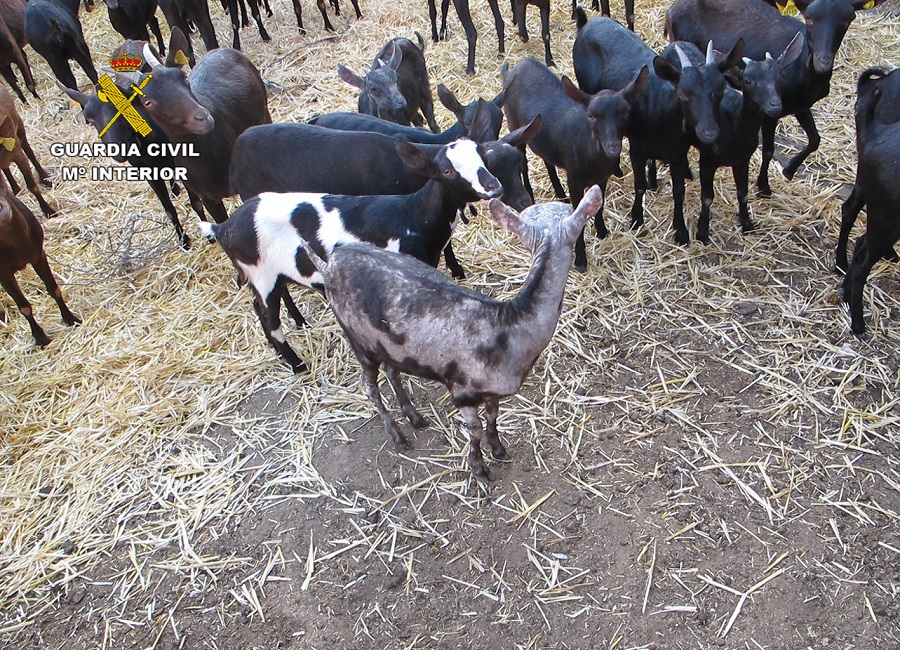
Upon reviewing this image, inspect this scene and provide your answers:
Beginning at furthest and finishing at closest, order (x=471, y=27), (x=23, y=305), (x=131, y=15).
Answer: (x=131, y=15) → (x=471, y=27) → (x=23, y=305)

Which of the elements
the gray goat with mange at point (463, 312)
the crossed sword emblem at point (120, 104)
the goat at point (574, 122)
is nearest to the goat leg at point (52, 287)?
the crossed sword emblem at point (120, 104)

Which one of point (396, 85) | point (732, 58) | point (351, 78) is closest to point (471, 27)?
point (396, 85)

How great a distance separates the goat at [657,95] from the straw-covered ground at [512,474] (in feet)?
1.82

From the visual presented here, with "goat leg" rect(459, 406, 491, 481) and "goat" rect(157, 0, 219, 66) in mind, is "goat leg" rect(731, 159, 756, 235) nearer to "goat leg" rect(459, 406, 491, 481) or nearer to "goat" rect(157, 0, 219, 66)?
"goat leg" rect(459, 406, 491, 481)

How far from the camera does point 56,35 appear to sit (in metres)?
8.87

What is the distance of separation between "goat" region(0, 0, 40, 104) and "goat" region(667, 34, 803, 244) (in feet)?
31.2

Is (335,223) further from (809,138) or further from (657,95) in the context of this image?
(809,138)

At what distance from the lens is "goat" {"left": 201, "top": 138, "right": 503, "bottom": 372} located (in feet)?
13.5

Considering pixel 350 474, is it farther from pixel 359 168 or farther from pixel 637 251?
pixel 637 251

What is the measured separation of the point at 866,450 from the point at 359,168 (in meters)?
3.83

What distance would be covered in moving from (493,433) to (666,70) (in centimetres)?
297

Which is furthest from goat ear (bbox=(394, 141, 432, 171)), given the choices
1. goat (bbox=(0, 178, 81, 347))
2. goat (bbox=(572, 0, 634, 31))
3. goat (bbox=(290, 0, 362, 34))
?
goat (bbox=(290, 0, 362, 34))

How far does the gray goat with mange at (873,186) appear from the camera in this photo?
3778 mm

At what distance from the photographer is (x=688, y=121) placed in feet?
15.3
